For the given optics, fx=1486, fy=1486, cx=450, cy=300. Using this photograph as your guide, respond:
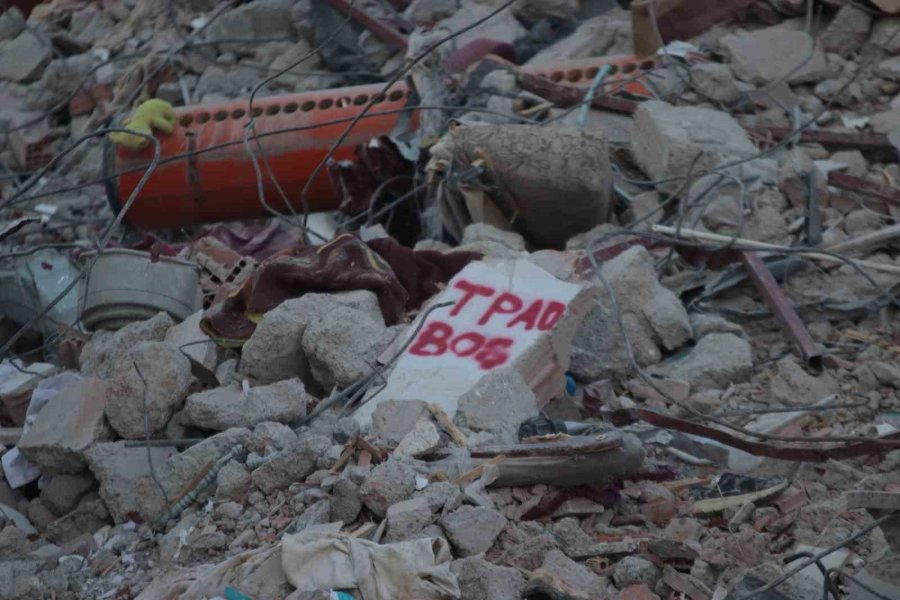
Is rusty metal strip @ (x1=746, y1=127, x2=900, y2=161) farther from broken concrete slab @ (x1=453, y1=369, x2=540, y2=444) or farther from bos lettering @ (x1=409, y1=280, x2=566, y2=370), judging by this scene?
broken concrete slab @ (x1=453, y1=369, x2=540, y2=444)

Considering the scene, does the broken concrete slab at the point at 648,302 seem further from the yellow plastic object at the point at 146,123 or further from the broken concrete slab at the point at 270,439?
the yellow plastic object at the point at 146,123

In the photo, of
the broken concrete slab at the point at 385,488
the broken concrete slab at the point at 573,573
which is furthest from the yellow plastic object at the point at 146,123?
the broken concrete slab at the point at 573,573

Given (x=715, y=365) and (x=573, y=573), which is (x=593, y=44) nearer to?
(x=715, y=365)

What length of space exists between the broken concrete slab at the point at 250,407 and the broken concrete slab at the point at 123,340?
745 millimetres

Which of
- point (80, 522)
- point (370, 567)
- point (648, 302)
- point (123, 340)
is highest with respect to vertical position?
point (370, 567)

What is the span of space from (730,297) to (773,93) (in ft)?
6.37

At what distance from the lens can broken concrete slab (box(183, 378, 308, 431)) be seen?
5.19 meters

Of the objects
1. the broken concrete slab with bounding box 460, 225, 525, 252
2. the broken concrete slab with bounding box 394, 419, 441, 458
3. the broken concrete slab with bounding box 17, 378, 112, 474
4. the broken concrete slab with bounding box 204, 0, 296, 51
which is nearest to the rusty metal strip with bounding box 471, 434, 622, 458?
the broken concrete slab with bounding box 394, 419, 441, 458

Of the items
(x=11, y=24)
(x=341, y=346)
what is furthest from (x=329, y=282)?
(x=11, y=24)

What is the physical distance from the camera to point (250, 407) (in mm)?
5219

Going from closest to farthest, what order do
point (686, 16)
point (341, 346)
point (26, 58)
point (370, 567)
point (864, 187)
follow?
point (370, 567)
point (341, 346)
point (864, 187)
point (686, 16)
point (26, 58)

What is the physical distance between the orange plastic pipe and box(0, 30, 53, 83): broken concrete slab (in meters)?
4.29

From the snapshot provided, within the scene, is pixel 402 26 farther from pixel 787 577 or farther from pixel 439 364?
pixel 787 577

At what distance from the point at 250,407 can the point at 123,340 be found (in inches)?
41.6
